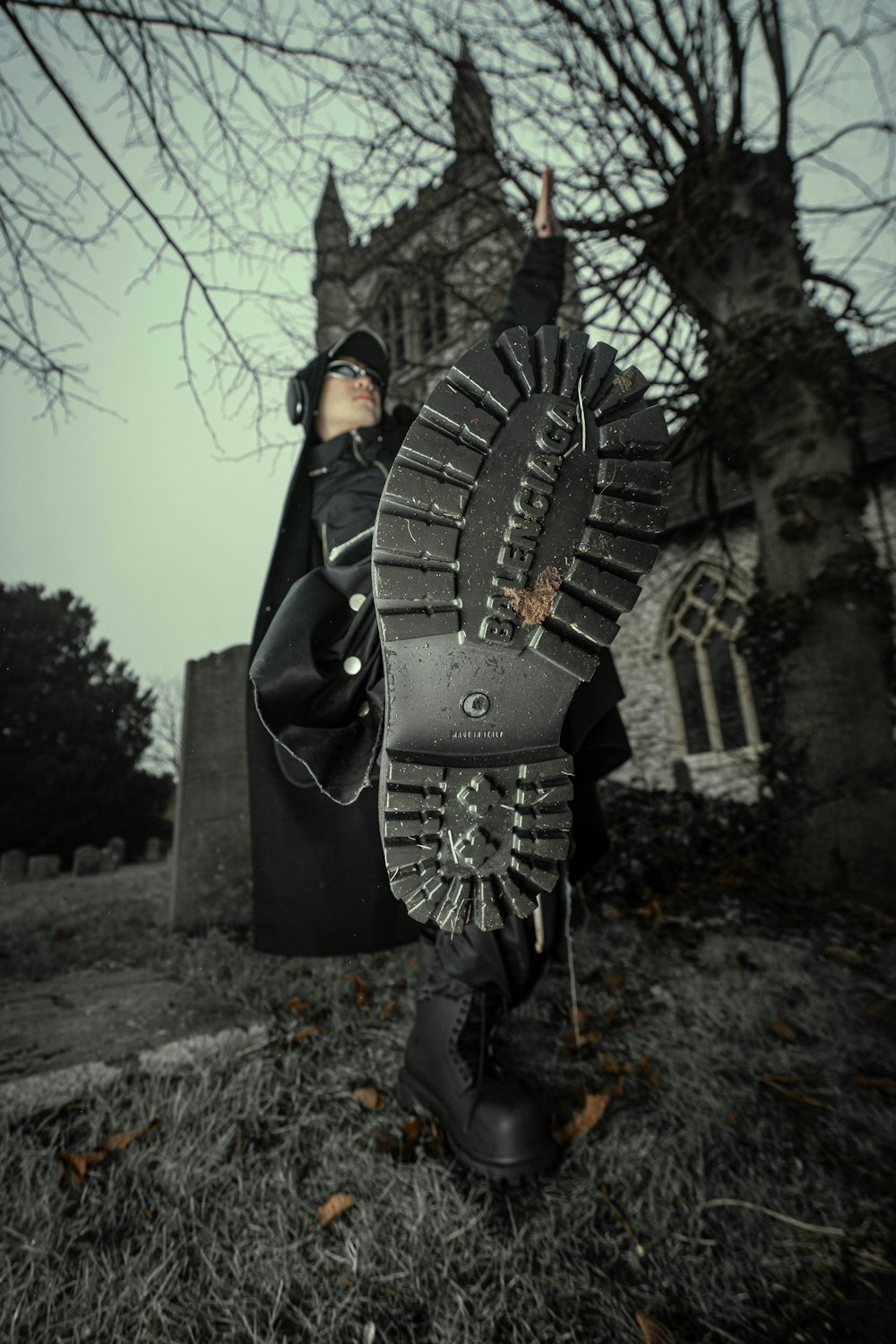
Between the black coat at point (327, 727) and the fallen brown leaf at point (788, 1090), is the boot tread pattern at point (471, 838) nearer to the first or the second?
the black coat at point (327, 727)

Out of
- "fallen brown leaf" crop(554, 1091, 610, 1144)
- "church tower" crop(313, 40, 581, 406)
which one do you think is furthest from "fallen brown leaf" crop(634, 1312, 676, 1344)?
"church tower" crop(313, 40, 581, 406)

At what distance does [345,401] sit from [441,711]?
1.10m

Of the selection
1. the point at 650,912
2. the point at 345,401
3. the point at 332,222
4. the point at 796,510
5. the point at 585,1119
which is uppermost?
the point at 332,222

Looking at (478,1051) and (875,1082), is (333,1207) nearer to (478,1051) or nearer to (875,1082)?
(478,1051)

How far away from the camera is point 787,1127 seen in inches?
70.5

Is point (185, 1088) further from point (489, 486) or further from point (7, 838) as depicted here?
point (7, 838)

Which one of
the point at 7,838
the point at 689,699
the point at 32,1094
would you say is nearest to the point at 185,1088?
the point at 32,1094

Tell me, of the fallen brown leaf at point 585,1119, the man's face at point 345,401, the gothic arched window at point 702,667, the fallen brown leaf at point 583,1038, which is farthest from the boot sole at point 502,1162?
the gothic arched window at point 702,667

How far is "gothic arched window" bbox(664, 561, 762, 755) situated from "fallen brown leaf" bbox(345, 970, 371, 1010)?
11.1 metres

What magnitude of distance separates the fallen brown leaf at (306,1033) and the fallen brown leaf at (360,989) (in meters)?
0.24

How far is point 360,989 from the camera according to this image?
2.54 meters

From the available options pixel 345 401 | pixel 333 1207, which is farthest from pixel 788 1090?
pixel 345 401

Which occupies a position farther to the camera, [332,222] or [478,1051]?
[332,222]

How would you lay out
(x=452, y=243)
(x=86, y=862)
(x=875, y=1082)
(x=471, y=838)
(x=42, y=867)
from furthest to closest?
(x=86, y=862) < (x=42, y=867) < (x=452, y=243) < (x=875, y=1082) < (x=471, y=838)
